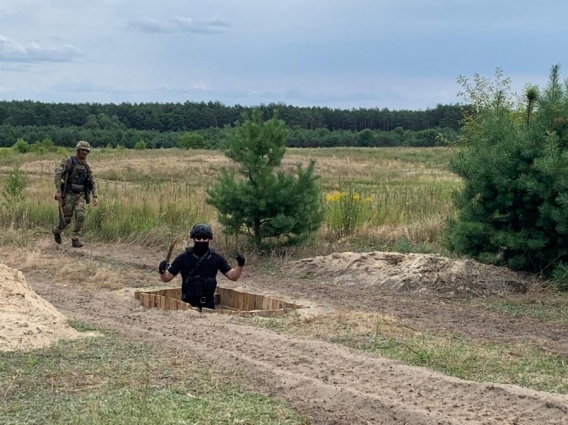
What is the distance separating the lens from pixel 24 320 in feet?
26.3

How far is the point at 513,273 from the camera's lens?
38.8 feet

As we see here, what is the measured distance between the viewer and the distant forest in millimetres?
97562

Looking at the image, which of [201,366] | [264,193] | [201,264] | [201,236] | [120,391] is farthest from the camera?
[264,193]

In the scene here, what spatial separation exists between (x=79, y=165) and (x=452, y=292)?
7.27 meters

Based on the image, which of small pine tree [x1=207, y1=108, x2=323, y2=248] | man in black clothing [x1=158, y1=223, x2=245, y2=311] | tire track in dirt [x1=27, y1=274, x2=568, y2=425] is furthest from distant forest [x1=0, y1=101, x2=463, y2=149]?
tire track in dirt [x1=27, y1=274, x2=568, y2=425]

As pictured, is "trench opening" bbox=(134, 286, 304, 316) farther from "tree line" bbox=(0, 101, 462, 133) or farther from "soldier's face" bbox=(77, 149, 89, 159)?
"tree line" bbox=(0, 101, 462, 133)

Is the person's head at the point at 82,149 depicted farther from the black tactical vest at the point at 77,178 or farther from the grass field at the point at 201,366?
the grass field at the point at 201,366

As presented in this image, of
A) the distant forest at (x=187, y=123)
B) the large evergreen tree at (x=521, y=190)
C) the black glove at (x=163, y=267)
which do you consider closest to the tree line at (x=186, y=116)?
the distant forest at (x=187, y=123)

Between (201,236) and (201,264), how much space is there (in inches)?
13.1

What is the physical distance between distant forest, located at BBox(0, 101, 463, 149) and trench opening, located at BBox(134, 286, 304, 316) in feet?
275

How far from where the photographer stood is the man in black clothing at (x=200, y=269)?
9.59 meters

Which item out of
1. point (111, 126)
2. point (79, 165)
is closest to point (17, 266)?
point (79, 165)

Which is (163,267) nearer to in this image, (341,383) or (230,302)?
(230,302)

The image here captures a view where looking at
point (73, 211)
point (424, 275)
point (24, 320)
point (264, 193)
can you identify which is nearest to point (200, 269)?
point (24, 320)
